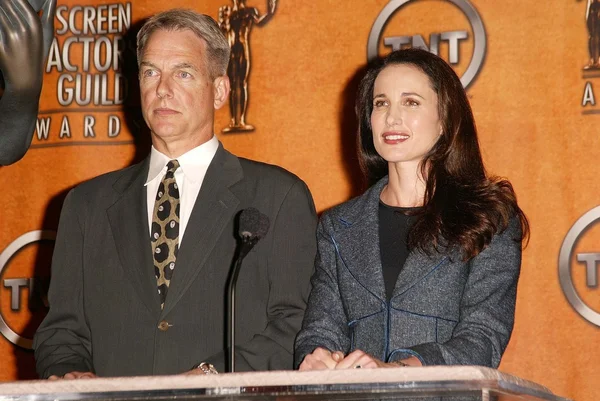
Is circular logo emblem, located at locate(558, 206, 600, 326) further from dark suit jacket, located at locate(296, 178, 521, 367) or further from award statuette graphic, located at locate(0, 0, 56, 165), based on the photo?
award statuette graphic, located at locate(0, 0, 56, 165)

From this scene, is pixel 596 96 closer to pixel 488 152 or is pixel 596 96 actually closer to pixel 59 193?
pixel 488 152

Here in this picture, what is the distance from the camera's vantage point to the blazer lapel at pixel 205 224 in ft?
11.0

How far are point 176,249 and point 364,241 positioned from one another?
0.64m

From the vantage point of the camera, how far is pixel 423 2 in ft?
15.7

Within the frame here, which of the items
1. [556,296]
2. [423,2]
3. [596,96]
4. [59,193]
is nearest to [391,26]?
[423,2]

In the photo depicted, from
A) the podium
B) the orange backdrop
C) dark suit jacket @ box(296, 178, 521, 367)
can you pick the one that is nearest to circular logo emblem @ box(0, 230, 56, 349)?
the orange backdrop

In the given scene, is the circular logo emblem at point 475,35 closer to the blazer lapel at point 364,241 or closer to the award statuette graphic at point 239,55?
the award statuette graphic at point 239,55

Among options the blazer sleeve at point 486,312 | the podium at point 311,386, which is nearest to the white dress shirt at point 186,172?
the blazer sleeve at point 486,312

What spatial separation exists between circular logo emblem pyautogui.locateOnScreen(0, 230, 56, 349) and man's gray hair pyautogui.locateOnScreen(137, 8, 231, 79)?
177 cm

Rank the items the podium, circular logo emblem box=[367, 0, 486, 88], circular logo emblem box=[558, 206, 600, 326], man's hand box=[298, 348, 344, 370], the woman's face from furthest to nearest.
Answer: circular logo emblem box=[367, 0, 486, 88] → circular logo emblem box=[558, 206, 600, 326] → the woman's face → man's hand box=[298, 348, 344, 370] → the podium

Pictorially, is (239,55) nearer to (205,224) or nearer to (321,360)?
(205,224)

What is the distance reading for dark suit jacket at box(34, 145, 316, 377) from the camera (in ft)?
10.9

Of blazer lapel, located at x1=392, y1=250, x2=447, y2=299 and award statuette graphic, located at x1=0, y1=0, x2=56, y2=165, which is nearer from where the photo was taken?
award statuette graphic, located at x1=0, y1=0, x2=56, y2=165

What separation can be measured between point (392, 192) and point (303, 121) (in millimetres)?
1485
